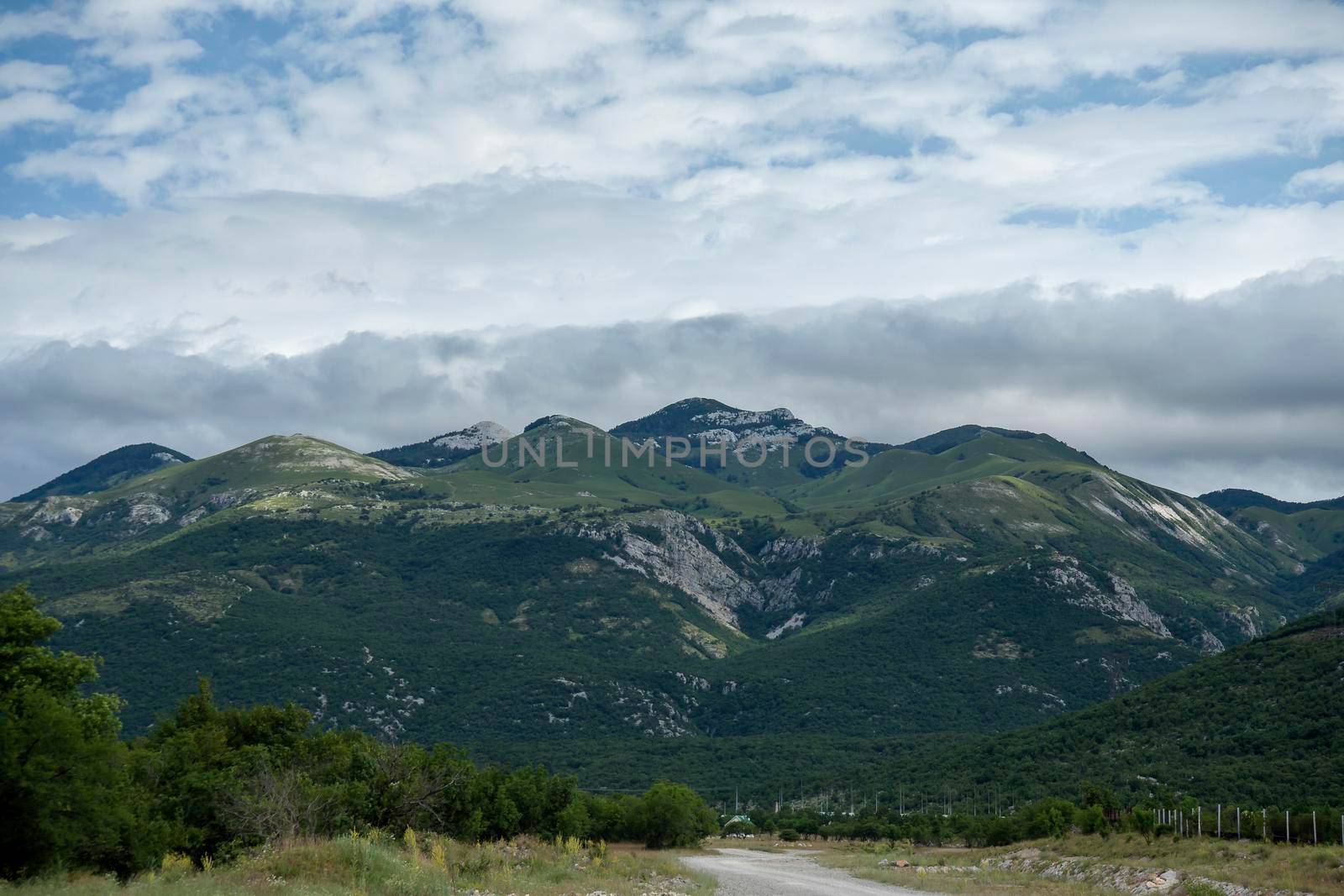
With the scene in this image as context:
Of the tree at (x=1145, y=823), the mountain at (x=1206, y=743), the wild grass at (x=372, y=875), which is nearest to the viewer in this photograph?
the wild grass at (x=372, y=875)

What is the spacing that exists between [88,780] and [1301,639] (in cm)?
15046

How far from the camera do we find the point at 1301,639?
493 ft

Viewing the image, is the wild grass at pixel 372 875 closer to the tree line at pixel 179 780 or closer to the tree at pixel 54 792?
the tree at pixel 54 792

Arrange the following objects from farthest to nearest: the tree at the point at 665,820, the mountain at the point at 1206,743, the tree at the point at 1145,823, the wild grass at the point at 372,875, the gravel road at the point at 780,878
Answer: the tree at the point at 665,820, the mountain at the point at 1206,743, the tree at the point at 1145,823, the gravel road at the point at 780,878, the wild grass at the point at 372,875

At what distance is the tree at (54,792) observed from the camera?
107 feet

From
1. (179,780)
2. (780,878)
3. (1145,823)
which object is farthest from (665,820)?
(179,780)

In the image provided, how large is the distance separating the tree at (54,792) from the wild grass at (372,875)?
4.26 feet

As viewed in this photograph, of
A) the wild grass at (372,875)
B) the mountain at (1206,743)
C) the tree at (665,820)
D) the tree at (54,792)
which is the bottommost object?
the tree at (665,820)

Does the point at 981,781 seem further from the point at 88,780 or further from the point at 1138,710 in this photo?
the point at 88,780

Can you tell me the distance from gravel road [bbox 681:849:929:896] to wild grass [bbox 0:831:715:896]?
7.02 metres

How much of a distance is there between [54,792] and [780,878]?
2086 inches

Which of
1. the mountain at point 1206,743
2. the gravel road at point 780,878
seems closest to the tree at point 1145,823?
the mountain at point 1206,743

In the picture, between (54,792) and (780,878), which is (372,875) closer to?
(54,792)

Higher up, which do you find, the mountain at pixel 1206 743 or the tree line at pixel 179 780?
the tree line at pixel 179 780
